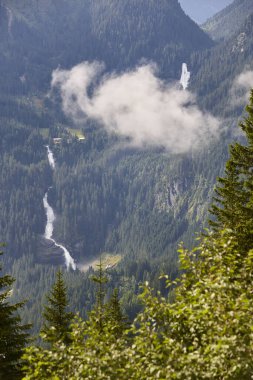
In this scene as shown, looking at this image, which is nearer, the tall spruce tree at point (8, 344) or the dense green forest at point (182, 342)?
the dense green forest at point (182, 342)

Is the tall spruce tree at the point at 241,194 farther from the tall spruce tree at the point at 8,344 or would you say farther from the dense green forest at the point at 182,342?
the dense green forest at the point at 182,342

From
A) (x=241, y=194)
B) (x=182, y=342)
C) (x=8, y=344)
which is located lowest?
(x=182, y=342)

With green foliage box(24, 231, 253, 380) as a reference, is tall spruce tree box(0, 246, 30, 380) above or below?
above

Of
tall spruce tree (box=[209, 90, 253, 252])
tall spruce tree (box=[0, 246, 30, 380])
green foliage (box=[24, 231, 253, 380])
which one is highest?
tall spruce tree (box=[209, 90, 253, 252])

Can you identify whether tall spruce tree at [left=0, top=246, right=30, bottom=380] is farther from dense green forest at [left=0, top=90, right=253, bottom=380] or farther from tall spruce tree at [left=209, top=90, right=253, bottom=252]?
tall spruce tree at [left=209, top=90, right=253, bottom=252]

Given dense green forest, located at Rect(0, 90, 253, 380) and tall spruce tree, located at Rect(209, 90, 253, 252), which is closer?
dense green forest, located at Rect(0, 90, 253, 380)

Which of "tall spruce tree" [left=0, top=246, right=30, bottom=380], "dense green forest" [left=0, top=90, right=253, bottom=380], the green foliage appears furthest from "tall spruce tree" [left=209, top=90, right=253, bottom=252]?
the green foliage

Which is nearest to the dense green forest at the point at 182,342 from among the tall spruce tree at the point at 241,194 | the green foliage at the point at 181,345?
the green foliage at the point at 181,345

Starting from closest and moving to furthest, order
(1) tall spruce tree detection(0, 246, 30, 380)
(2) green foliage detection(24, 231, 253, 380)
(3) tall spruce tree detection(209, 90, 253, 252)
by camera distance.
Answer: (2) green foliage detection(24, 231, 253, 380), (1) tall spruce tree detection(0, 246, 30, 380), (3) tall spruce tree detection(209, 90, 253, 252)

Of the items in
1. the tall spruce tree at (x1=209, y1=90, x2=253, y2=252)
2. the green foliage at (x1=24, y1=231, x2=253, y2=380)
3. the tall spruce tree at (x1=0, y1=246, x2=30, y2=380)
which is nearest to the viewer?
the green foliage at (x1=24, y1=231, x2=253, y2=380)

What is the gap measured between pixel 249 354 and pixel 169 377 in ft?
7.75

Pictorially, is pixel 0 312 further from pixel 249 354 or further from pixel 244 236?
pixel 249 354

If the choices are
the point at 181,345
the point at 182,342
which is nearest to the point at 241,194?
the point at 182,342

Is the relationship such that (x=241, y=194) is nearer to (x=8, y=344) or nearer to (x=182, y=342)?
(x=8, y=344)
